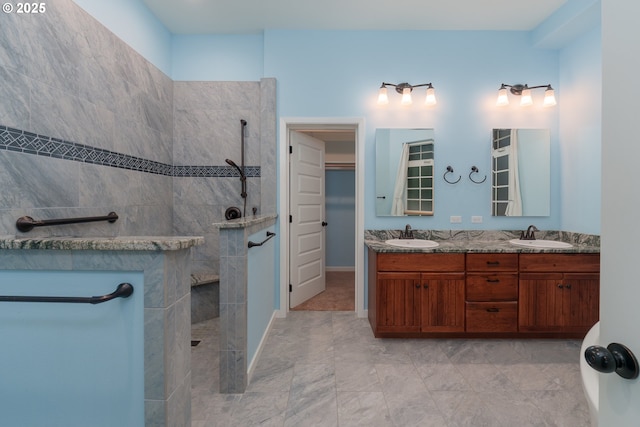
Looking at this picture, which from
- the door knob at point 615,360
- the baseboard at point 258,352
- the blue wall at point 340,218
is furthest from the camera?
the blue wall at point 340,218

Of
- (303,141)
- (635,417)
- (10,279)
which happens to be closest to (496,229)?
(303,141)

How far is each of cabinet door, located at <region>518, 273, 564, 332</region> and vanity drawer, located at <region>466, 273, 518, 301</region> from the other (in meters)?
0.07

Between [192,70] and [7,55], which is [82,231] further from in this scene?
[192,70]

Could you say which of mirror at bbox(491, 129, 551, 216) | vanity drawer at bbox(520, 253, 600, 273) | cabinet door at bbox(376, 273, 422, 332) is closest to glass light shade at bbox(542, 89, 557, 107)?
mirror at bbox(491, 129, 551, 216)

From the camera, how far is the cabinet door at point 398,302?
2604 millimetres

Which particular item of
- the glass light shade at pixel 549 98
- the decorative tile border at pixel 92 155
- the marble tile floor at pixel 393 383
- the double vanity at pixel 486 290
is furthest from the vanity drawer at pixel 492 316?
the decorative tile border at pixel 92 155

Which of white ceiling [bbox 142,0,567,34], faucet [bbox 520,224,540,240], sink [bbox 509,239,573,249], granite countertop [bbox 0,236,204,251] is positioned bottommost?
sink [bbox 509,239,573,249]

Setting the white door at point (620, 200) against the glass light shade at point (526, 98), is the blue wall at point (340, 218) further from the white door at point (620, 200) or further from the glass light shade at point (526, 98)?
the white door at point (620, 200)

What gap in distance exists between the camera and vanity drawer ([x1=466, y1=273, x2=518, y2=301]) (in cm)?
A: 259

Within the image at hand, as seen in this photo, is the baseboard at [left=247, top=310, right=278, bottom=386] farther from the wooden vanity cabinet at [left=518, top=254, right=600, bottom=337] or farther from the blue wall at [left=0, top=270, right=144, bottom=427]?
the wooden vanity cabinet at [left=518, top=254, right=600, bottom=337]

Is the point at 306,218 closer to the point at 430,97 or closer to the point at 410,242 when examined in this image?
the point at 410,242

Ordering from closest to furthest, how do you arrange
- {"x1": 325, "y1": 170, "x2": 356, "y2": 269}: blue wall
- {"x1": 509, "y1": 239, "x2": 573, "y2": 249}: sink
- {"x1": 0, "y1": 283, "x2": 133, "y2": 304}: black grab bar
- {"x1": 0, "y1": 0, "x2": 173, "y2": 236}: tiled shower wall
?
{"x1": 0, "y1": 283, "x2": 133, "y2": 304}: black grab bar < {"x1": 0, "y1": 0, "x2": 173, "y2": 236}: tiled shower wall < {"x1": 509, "y1": 239, "x2": 573, "y2": 249}: sink < {"x1": 325, "y1": 170, "x2": 356, "y2": 269}: blue wall

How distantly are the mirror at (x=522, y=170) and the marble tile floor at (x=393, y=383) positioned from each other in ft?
4.26

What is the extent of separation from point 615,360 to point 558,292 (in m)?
2.61
